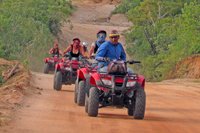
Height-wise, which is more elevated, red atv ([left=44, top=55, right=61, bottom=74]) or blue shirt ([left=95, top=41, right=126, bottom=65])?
blue shirt ([left=95, top=41, right=126, bottom=65])

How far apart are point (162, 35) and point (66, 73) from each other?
2437 centimetres

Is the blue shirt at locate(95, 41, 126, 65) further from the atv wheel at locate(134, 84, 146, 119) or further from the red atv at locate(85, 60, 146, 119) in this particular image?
the atv wheel at locate(134, 84, 146, 119)

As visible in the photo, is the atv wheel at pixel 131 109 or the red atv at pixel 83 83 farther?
the red atv at pixel 83 83

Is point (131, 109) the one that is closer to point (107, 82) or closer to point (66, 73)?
point (107, 82)

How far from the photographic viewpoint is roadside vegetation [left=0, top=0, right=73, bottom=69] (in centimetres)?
4744

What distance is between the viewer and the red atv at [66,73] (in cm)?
Answer: 2394

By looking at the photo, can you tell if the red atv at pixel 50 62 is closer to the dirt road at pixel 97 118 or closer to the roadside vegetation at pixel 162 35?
the roadside vegetation at pixel 162 35

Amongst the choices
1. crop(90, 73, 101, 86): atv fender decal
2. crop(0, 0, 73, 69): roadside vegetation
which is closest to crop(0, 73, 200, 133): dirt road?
crop(90, 73, 101, 86): atv fender decal

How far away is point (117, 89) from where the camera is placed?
15.3 meters

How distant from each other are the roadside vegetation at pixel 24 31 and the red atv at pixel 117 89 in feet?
89.3

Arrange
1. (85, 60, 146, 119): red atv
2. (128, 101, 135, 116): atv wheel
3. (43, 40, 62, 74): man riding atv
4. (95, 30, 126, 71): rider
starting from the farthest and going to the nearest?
(43, 40, 62, 74): man riding atv < (95, 30, 126, 71): rider < (128, 101, 135, 116): atv wheel < (85, 60, 146, 119): red atv

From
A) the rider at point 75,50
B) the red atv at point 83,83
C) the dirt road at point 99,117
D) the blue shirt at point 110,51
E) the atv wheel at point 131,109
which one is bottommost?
the dirt road at point 99,117

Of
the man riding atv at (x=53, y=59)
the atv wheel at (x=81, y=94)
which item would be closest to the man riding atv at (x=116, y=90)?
the atv wheel at (x=81, y=94)

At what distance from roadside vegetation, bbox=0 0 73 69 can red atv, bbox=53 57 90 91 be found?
60.5ft
